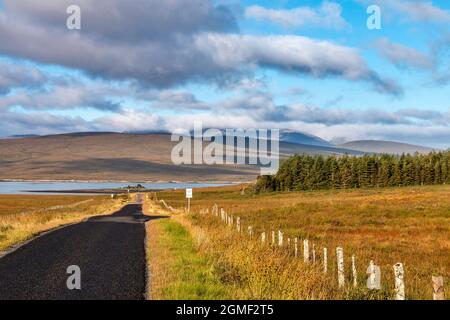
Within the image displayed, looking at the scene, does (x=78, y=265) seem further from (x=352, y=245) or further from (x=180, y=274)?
(x=352, y=245)

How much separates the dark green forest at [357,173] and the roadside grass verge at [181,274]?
10911 centimetres

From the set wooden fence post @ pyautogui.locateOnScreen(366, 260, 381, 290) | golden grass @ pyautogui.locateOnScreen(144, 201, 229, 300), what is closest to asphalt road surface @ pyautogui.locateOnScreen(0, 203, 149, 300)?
golden grass @ pyautogui.locateOnScreen(144, 201, 229, 300)

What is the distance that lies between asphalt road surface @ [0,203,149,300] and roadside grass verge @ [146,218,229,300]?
37cm

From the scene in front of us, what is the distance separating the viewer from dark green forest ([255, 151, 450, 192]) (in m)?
126

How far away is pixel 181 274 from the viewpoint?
12.7m

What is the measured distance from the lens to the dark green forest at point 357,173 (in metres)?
126

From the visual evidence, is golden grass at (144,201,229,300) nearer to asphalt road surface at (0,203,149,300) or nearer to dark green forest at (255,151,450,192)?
asphalt road surface at (0,203,149,300)

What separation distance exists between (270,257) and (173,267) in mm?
2689

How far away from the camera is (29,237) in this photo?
22.8 meters

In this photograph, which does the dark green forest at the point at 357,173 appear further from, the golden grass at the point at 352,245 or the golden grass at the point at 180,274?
the golden grass at the point at 180,274

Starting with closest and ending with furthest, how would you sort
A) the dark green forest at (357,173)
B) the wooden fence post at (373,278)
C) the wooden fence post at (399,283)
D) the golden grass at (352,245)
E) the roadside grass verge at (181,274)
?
the wooden fence post at (399,283) < the roadside grass verge at (181,274) < the wooden fence post at (373,278) < the golden grass at (352,245) < the dark green forest at (357,173)

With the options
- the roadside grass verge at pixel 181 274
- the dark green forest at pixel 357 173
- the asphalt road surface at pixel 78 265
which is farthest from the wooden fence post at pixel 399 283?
the dark green forest at pixel 357 173
